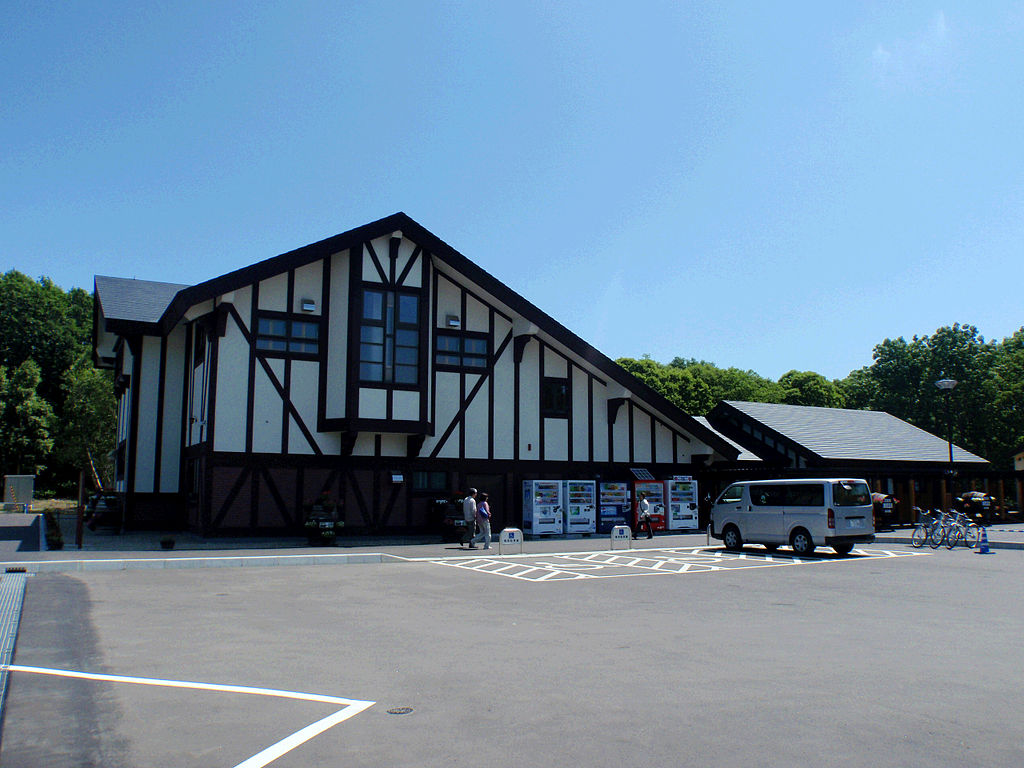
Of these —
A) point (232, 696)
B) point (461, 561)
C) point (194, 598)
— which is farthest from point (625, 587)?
point (232, 696)

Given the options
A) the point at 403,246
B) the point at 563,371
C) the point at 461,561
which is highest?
the point at 403,246

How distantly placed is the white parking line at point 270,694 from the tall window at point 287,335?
16595 mm

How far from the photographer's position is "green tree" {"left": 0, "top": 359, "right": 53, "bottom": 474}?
176ft

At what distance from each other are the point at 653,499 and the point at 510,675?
→ 2168cm

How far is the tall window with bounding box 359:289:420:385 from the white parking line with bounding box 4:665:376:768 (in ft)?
55.0

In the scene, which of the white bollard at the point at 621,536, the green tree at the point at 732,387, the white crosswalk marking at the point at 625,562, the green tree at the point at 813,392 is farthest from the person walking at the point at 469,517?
the green tree at the point at 813,392

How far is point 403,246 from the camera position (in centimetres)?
2511

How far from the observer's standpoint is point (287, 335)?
23.5 meters

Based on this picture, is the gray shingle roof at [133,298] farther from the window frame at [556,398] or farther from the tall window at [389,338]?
the window frame at [556,398]

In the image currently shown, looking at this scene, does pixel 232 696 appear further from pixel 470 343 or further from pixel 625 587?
pixel 470 343

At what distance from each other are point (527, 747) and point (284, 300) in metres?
20.3

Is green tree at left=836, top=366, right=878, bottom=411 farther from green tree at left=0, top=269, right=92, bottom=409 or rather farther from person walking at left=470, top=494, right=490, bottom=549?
green tree at left=0, top=269, right=92, bottom=409

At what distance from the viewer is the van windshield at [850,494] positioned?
19000mm

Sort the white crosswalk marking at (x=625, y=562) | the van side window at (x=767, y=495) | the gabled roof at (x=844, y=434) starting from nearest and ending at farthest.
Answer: the white crosswalk marking at (x=625, y=562)
the van side window at (x=767, y=495)
the gabled roof at (x=844, y=434)
